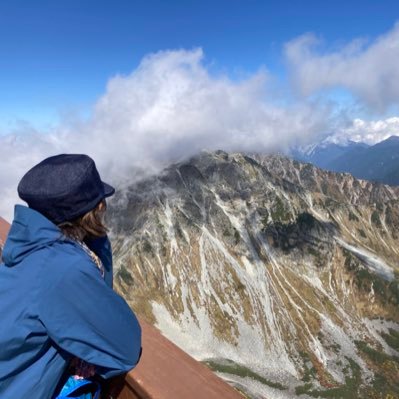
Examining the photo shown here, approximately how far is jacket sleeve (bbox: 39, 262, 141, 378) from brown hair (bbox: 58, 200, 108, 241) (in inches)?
33.5

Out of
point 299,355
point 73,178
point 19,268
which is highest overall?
point 73,178

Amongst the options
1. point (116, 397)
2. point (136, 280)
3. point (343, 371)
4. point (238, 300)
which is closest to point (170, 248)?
point (136, 280)

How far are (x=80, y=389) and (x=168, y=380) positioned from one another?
901 millimetres

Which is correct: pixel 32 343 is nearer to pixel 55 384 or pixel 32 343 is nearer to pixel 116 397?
pixel 55 384

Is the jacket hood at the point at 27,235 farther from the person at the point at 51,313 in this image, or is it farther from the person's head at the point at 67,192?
the person's head at the point at 67,192

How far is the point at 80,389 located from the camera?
409 cm

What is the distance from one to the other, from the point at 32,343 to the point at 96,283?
0.79m

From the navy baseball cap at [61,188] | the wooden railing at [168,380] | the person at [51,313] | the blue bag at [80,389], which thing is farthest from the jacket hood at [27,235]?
the wooden railing at [168,380]

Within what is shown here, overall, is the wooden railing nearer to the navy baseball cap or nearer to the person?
the person

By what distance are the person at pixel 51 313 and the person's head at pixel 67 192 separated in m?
0.02

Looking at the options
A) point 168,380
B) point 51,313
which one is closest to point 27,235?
point 51,313

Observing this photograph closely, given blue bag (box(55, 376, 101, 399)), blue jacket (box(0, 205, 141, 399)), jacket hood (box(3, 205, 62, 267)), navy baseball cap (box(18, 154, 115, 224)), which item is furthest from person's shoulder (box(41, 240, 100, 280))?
blue bag (box(55, 376, 101, 399))

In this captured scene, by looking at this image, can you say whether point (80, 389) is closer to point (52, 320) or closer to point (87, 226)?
point (52, 320)

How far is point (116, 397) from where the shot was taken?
179 inches
